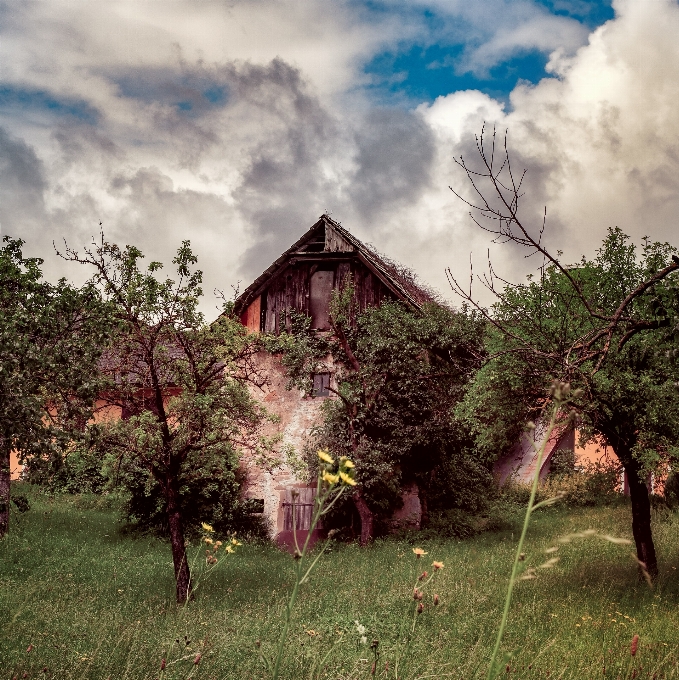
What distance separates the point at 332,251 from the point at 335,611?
43.8 feet

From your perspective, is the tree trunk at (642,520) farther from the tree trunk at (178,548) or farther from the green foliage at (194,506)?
the green foliage at (194,506)

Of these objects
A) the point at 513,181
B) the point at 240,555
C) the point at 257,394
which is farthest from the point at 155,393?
the point at 257,394

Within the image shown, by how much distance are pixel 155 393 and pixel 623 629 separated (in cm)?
779

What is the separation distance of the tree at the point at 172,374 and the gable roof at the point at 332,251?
8698mm

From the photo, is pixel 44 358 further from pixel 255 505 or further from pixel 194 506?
pixel 255 505

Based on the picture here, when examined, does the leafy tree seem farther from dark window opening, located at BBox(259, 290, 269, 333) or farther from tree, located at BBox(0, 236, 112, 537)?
dark window opening, located at BBox(259, 290, 269, 333)

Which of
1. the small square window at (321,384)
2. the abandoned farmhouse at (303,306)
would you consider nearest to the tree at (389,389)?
the small square window at (321,384)

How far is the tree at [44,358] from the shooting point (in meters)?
6.98

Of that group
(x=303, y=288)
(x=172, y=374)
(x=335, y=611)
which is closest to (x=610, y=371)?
(x=335, y=611)

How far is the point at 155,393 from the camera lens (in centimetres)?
1100

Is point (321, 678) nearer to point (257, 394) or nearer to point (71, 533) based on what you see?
point (71, 533)

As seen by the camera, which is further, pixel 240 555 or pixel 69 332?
pixel 240 555

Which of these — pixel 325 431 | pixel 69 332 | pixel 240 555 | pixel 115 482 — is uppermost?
pixel 69 332

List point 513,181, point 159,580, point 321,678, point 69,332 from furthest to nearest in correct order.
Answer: point 159,580, point 69,332, point 321,678, point 513,181
